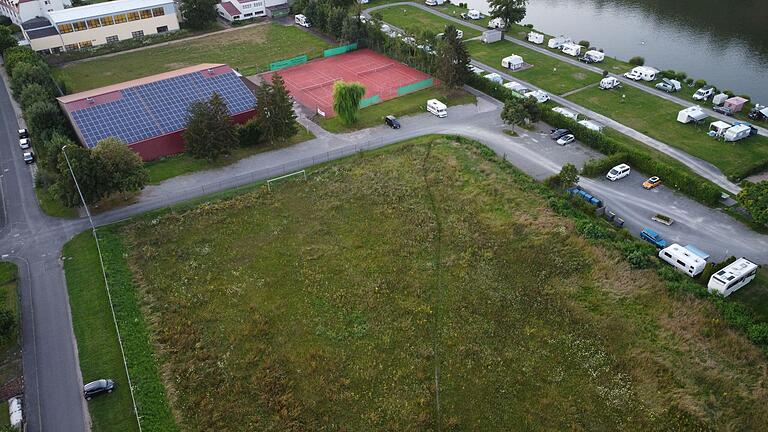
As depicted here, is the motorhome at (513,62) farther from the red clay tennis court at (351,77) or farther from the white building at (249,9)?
the white building at (249,9)

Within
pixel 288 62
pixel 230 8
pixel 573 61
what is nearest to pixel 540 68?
pixel 573 61

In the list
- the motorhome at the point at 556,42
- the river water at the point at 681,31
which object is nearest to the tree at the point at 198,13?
the river water at the point at 681,31

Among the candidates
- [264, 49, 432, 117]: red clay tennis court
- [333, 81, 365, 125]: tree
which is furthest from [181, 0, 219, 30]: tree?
[333, 81, 365, 125]: tree

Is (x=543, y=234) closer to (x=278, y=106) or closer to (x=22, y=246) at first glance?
(x=278, y=106)

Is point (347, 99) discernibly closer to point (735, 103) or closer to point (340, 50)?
→ point (340, 50)

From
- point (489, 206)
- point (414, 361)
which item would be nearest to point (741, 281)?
point (489, 206)

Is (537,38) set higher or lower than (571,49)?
higher
